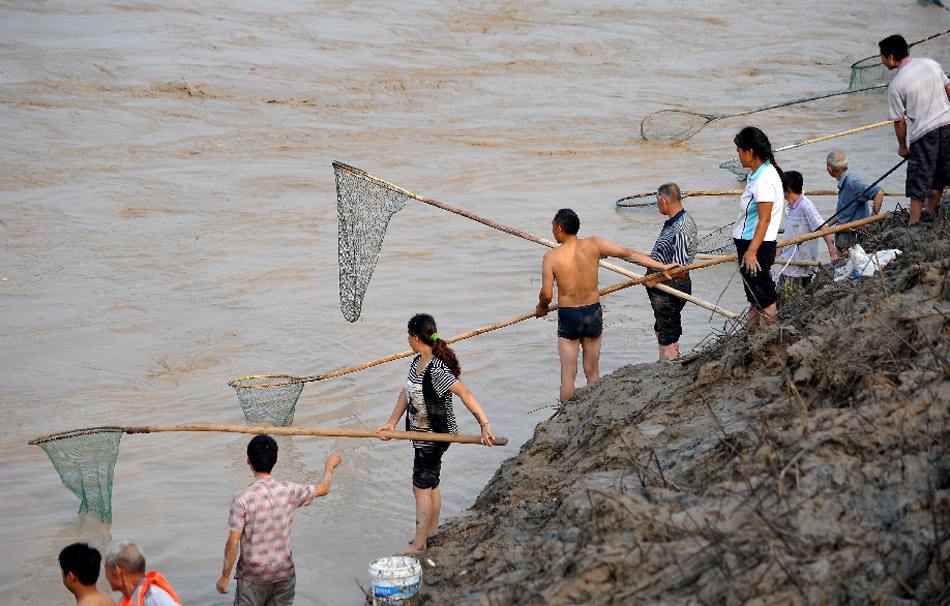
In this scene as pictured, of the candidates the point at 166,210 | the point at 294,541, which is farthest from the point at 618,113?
the point at 294,541

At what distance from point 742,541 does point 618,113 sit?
47.0ft

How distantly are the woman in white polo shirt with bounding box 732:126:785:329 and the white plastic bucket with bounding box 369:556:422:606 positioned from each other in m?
2.72

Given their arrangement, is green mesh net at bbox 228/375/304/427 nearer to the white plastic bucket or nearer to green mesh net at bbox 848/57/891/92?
the white plastic bucket

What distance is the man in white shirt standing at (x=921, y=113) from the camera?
6859mm

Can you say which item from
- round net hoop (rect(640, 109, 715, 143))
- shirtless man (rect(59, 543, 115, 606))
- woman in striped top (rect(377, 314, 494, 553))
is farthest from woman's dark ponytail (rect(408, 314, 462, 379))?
round net hoop (rect(640, 109, 715, 143))

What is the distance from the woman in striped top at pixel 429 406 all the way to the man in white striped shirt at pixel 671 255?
196 centimetres

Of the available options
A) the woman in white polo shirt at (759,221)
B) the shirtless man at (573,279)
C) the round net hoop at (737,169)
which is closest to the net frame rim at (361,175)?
the shirtless man at (573,279)

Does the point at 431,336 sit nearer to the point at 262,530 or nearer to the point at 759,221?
the point at 262,530

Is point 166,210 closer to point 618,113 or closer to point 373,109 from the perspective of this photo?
point 373,109

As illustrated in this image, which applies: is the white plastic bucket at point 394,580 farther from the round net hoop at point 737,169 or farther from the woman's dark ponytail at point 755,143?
the round net hoop at point 737,169

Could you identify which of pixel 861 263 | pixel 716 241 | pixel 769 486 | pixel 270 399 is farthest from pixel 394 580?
pixel 716 241

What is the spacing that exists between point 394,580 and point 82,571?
146 cm

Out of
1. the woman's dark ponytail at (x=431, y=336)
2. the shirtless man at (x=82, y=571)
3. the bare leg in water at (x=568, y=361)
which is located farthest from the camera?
the bare leg in water at (x=568, y=361)

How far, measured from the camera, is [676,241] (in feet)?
24.5
